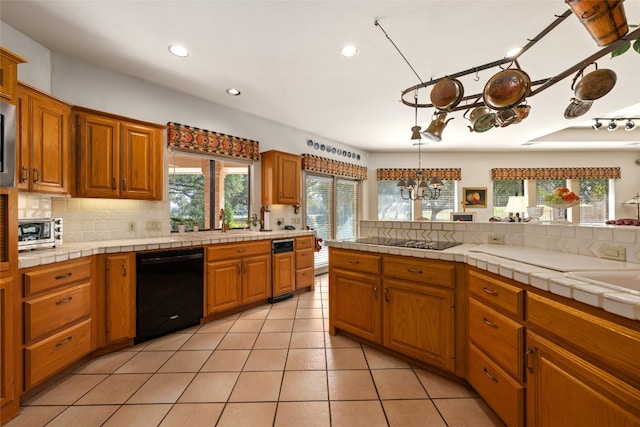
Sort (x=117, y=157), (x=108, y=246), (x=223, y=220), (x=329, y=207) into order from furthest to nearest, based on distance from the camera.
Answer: (x=329, y=207), (x=223, y=220), (x=117, y=157), (x=108, y=246)

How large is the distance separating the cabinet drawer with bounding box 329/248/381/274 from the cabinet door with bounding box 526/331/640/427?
109 centimetres

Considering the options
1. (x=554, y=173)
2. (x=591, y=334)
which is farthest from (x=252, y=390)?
(x=554, y=173)

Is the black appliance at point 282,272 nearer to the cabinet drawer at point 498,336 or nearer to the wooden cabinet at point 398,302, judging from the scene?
the wooden cabinet at point 398,302

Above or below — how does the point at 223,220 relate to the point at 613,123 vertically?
A: below

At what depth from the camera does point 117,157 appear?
254 centimetres

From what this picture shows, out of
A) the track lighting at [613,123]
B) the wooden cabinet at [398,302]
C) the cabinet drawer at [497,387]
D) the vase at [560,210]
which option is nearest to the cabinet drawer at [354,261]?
the wooden cabinet at [398,302]

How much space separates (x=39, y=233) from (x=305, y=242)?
2.74 meters

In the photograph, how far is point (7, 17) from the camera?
2002mm

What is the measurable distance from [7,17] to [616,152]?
10.1 m

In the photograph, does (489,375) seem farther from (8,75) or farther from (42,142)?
(42,142)

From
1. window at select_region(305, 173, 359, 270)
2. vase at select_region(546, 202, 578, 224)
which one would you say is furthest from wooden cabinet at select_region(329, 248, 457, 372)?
window at select_region(305, 173, 359, 270)

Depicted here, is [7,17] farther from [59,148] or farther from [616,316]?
[616,316]

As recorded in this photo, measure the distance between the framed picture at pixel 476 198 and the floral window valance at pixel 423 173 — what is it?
18.0 inches

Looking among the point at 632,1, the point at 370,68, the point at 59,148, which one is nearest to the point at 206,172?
the point at 59,148
